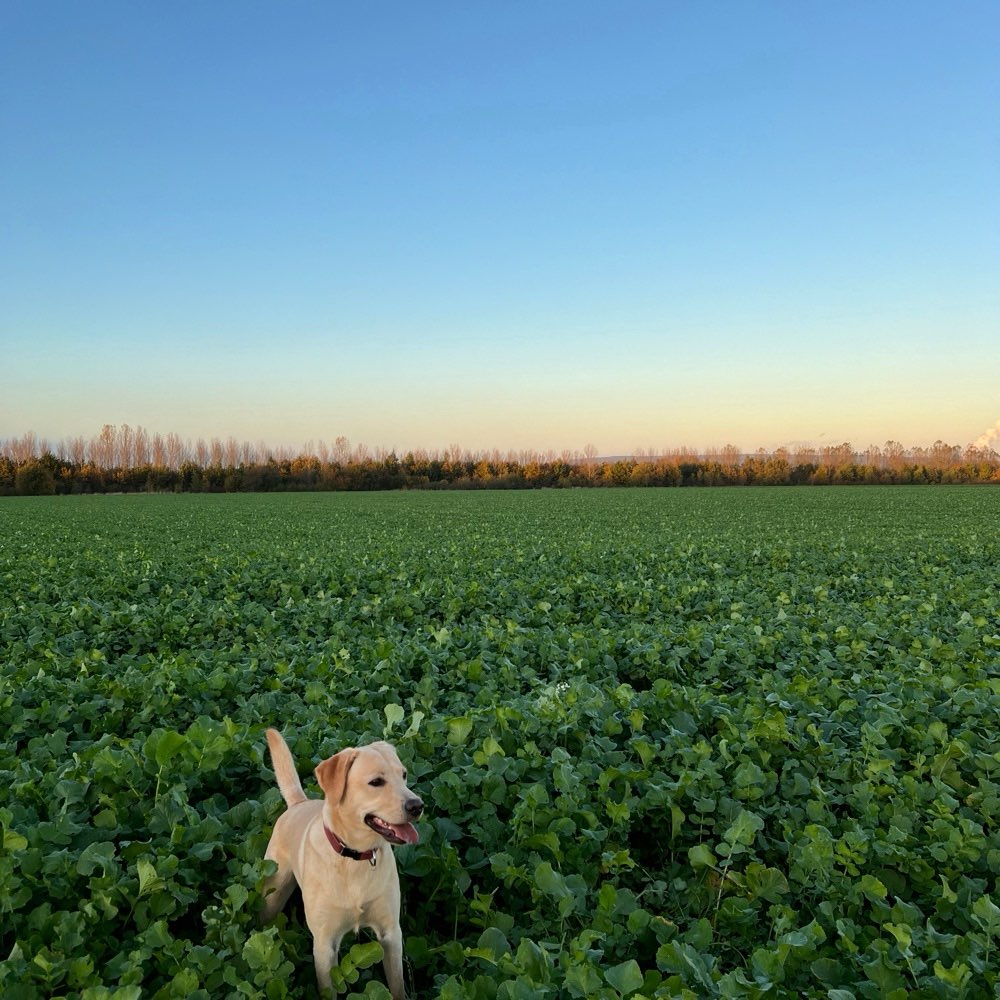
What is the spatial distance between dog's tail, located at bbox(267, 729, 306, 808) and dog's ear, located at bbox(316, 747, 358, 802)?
824mm

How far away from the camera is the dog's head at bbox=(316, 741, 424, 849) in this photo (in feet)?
7.91

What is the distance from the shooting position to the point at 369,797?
245 cm

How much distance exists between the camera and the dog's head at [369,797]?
241 cm

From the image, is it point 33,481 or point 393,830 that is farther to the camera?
point 33,481

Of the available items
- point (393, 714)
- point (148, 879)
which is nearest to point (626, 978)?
point (148, 879)

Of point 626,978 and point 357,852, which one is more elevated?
point 357,852

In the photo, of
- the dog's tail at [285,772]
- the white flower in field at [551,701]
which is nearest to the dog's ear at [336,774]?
the dog's tail at [285,772]

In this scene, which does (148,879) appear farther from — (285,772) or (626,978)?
(626,978)

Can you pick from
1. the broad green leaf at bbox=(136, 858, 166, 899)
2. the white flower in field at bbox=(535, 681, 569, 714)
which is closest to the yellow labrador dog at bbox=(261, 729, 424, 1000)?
the broad green leaf at bbox=(136, 858, 166, 899)

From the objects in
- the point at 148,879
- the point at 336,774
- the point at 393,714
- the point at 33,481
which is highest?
the point at 33,481

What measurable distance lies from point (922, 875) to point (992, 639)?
555 cm

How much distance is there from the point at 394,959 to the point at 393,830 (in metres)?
0.72

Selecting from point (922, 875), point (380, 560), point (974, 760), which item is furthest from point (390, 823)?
point (380, 560)

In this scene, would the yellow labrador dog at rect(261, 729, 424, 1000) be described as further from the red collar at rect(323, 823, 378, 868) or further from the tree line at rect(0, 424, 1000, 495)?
the tree line at rect(0, 424, 1000, 495)
